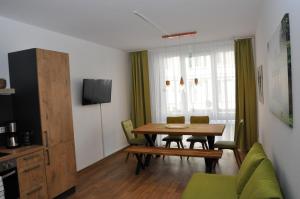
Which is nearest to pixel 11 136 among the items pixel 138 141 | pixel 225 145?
pixel 138 141

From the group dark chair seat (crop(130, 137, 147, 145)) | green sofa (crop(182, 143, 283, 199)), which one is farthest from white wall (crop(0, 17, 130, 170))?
green sofa (crop(182, 143, 283, 199))

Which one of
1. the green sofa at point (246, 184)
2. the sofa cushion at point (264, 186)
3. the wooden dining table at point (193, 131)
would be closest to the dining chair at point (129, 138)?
the wooden dining table at point (193, 131)

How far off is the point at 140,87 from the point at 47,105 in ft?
11.3

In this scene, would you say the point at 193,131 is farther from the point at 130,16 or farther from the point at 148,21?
the point at 130,16

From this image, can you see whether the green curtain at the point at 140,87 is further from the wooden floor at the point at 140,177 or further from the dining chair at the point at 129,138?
the wooden floor at the point at 140,177

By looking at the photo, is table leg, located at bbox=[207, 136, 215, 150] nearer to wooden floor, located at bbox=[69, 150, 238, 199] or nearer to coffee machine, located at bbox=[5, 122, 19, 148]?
wooden floor, located at bbox=[69, 150, 238, 199]

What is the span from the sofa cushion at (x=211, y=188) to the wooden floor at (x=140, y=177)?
0.80m

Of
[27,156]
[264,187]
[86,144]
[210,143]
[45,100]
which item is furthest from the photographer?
[86,144]

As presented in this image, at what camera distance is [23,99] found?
315cm

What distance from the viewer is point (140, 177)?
4.04 metres

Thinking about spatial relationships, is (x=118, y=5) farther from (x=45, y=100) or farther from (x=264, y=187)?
Answer: (x=264, y=187)

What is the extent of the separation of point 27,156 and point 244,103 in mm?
4543

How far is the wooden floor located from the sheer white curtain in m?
1.20

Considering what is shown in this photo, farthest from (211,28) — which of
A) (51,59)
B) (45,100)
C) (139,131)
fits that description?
(45,100)
